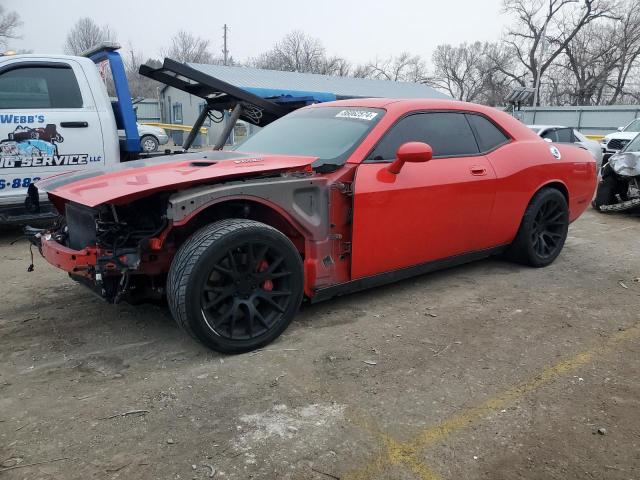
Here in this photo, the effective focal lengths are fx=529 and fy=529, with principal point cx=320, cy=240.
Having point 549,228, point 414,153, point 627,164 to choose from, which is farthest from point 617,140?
point 414,153

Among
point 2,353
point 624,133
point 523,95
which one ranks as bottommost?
point 2,353

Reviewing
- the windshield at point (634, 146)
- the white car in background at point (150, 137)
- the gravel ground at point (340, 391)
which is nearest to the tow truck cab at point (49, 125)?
the gravel ground at point (340, 391)

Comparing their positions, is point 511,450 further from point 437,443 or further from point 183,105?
point 183,105

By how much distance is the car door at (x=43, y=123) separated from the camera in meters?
5.34

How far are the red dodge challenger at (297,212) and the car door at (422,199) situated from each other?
0.01 meters

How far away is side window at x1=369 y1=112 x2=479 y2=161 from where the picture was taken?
377 centimetres

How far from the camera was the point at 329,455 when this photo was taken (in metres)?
2.23

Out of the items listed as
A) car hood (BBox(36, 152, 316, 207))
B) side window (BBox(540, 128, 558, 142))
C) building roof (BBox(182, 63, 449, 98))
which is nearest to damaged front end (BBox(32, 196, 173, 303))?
car hood (BBox(36, 152, 316, 207))

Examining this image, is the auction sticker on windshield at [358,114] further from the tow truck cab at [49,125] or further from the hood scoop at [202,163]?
the tow truck cab at [49,125]

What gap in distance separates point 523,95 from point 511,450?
18.6 meters

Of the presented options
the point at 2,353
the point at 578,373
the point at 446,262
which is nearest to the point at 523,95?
the point at 446,262

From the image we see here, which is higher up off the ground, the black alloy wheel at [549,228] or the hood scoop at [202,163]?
the hood scoop at [202,163]

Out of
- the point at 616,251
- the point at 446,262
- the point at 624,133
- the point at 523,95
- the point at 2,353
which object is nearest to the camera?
the point at 2,353

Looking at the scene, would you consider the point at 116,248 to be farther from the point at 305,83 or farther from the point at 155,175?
the point at 305,83
